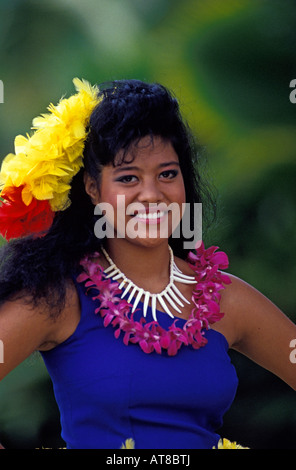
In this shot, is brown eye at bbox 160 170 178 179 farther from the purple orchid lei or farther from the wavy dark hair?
the purple orchid lei

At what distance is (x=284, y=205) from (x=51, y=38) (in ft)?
3.96

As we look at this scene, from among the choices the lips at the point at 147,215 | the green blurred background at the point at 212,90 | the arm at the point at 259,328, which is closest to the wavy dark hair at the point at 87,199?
the lips at the point at 147,215

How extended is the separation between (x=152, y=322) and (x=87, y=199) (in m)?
0.39

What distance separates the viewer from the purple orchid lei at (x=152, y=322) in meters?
1.79

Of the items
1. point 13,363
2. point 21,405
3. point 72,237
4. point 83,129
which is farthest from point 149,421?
point 21,405

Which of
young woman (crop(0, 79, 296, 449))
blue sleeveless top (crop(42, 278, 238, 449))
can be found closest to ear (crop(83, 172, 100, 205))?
young woman (crop(0, 79, 296, 449))

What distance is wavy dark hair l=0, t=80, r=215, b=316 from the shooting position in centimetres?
178

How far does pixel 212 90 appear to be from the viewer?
3.00 metres

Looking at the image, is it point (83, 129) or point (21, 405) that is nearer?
point (83, 129)

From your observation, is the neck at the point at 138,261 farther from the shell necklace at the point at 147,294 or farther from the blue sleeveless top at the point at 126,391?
the blue sleeveless top at the point at 126,391

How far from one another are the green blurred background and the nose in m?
1.16

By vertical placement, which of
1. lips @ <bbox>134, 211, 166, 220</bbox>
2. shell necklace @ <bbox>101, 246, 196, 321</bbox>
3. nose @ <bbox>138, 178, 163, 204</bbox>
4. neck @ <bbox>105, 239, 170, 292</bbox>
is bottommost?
shell necklace @ <bbox>101, 246, 196, 321</bbox>

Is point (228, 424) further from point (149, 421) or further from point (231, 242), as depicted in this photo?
point (149, 421)

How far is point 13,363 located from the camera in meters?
1.73
